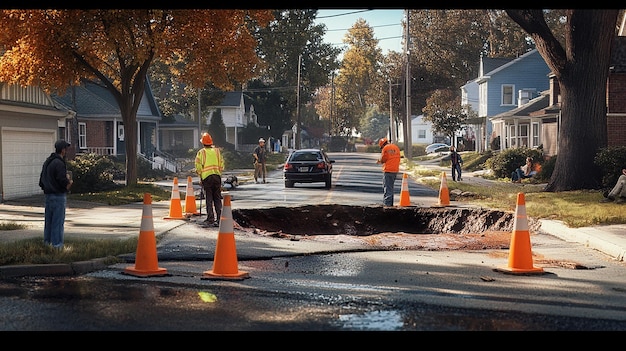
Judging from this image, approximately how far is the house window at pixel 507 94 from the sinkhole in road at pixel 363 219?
43715 mm

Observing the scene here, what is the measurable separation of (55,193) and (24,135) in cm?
1475

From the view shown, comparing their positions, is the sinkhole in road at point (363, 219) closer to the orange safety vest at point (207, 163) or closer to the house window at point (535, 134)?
the orange safety vest at point (207, 163)

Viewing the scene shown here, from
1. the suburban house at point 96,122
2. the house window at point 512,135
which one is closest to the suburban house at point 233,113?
the suburban house at point 96,122

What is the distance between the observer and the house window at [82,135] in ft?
155

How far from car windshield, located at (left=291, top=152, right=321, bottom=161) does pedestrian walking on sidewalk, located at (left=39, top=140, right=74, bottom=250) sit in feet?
64.7

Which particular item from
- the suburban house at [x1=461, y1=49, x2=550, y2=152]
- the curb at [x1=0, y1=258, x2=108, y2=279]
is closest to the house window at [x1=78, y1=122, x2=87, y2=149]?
the suburban house at [x1=461, y1=49, x2=550, y2=152]

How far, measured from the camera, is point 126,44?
2572 cm

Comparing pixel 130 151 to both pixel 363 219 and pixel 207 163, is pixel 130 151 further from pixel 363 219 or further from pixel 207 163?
pixel 207 163

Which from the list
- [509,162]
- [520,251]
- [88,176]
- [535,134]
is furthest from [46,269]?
[535,134]

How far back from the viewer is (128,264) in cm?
1130

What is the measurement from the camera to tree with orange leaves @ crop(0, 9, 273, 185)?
80.3 ft
